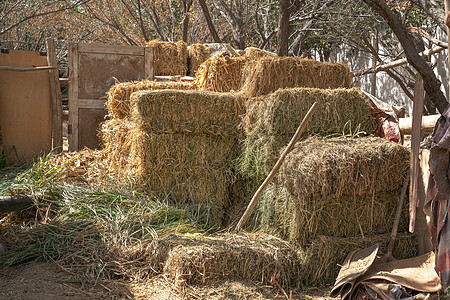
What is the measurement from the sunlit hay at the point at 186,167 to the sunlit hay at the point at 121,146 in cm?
20

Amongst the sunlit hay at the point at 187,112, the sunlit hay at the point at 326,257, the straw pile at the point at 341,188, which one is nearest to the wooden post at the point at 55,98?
the sunlit hay at the point at 187,112

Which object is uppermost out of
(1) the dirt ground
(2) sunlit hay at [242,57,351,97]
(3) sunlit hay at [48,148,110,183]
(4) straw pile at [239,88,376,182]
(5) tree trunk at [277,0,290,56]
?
(5) tree trunk at [277,0,290,56]

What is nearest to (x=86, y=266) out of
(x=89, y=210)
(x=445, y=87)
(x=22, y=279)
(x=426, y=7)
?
(x=22, y=279)

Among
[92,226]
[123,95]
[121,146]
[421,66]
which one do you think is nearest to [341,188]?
[421,66]

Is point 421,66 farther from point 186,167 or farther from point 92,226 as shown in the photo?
point 92,226

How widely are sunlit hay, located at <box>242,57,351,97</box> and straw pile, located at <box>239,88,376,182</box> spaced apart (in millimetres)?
451

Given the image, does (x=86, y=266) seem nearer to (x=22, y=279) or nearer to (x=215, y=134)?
(x=22, y=279)

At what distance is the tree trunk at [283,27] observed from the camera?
Answer: 26.2 ft

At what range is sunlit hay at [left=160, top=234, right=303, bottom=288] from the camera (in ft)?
14.1

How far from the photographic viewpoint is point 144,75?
752 centimetres

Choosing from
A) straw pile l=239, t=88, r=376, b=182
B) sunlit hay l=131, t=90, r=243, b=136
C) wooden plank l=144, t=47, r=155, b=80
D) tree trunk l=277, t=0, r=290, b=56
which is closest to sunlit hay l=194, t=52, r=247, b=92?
sunlit hay l=131, t=90, r=243, b=136

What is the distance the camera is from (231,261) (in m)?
4.43

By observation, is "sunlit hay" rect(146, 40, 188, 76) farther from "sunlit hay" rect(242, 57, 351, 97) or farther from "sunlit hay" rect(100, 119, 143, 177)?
"sunlit hay" rect(242, 57, 351, 97)

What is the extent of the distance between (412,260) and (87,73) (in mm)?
5094
